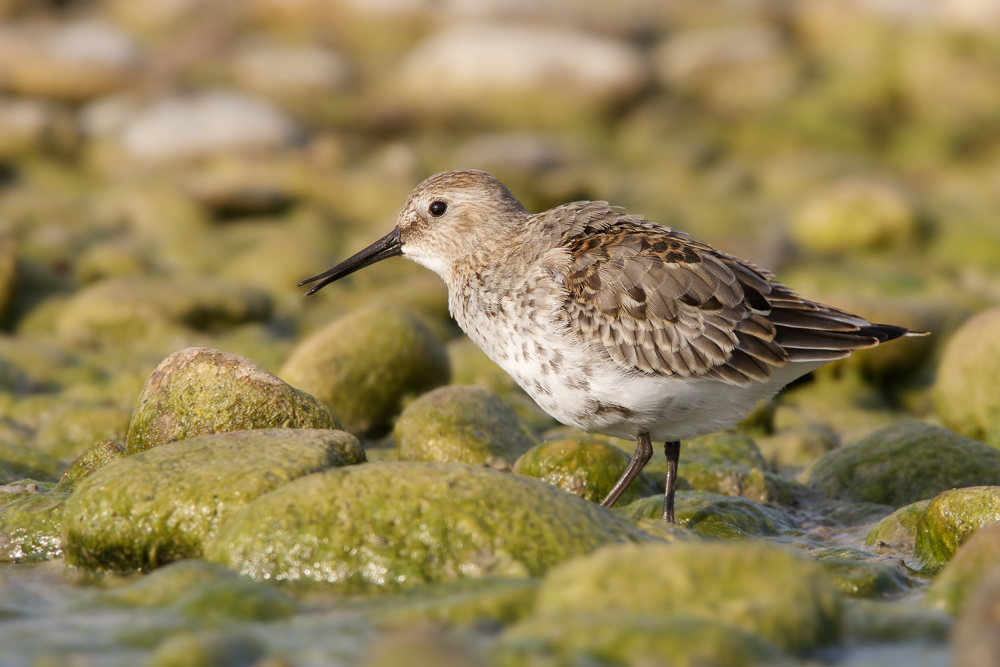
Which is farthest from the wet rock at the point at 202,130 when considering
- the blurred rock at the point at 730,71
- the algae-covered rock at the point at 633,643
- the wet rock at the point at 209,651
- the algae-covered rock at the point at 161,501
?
the algae-covered rock at the point at 633,643

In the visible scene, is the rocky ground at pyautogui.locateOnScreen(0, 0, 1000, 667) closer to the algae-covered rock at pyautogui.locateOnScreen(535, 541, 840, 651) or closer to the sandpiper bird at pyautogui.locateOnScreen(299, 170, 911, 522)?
the algae-covered rock at pyautogui.locateOnScreen(535, 541, 840, 651)

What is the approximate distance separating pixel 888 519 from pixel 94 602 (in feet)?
12.2

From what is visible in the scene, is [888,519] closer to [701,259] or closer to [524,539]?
[701,259]

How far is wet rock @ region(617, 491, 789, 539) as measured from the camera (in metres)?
5.62

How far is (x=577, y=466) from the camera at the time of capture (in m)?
5.98

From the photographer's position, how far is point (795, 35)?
691 inches

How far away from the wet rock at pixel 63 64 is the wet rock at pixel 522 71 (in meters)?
3.73

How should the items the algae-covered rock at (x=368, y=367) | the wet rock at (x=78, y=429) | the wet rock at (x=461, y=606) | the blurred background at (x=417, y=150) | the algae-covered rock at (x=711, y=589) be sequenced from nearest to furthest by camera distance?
1. the algae-covered rock at (x=711, y=589)
2. the wet rock at (x=461, y=606)
3. the wet rock at (x=78, y=429)
4. the algae-covered rock at (x=368, y=367)
5. the blurred background at (x=417, y=150)

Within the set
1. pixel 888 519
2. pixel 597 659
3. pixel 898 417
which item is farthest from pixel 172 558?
pixel 898 417

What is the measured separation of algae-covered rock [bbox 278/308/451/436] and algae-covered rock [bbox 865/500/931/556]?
10.4 ft

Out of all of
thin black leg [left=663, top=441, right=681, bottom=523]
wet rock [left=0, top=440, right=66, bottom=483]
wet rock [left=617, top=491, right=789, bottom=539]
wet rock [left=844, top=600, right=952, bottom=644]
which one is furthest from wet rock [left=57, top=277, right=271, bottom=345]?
wet rock [left=844, top=600, right=952, bottom=644]

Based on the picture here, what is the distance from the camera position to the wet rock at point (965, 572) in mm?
4074

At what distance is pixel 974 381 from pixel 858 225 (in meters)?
5.01

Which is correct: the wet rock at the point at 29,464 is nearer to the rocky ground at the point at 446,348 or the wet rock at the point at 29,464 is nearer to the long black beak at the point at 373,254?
the rocky ground at the point at 446,348
